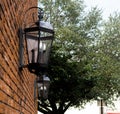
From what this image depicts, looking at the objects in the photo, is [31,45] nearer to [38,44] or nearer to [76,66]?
[38,44]

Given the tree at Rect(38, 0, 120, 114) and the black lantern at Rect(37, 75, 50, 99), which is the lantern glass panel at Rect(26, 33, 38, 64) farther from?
the tree at Rect(38, 0, 120, 114)

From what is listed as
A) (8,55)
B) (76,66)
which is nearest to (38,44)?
(8,55)

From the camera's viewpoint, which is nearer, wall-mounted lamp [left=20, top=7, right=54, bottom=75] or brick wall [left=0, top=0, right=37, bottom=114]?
brick wall [left=0, top=0, right=37, bottom=114]

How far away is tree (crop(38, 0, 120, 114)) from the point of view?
21.5 m

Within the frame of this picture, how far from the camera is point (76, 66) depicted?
21.8m

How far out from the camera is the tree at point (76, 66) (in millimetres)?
21531

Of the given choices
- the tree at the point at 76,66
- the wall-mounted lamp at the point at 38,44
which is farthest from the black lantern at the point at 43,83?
the tree at the point at 76,66

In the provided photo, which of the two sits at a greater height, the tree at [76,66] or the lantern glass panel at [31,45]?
the tree at [76,66]

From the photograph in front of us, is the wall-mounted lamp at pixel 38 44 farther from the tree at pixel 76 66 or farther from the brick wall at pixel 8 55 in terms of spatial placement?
the tree at pixel 76 66

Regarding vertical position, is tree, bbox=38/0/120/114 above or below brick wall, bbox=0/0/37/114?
above

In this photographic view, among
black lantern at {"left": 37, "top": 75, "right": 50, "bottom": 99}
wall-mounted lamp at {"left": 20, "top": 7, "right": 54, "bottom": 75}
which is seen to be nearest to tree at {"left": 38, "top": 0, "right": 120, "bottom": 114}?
black lantern at {"left": 37, "top": 75, "right": 50, "bottom": 99}

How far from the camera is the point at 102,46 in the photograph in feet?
77.2

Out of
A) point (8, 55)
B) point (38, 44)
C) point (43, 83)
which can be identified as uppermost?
point (43, 83)

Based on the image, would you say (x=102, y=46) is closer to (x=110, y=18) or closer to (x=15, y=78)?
(x=110, y=18)
